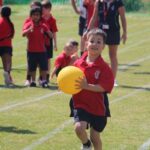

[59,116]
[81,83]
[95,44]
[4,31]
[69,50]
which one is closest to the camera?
[81,83]

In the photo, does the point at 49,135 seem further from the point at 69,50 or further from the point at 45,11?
the point at 45,11

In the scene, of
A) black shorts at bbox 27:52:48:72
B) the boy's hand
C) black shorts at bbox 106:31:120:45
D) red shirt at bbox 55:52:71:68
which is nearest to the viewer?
the boy's hand

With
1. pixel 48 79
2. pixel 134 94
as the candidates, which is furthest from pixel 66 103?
pixel 48 79

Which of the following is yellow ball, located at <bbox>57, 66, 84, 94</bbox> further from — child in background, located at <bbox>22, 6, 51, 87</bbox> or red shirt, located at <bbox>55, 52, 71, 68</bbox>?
child in background, located at <bbox>22, 6, 51, 87</bbox>

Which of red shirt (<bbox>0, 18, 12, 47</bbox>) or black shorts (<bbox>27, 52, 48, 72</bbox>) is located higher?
red shirt (<bbox>0, 18, 12, 47</bbox>)

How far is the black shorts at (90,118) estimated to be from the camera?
744 centimetres

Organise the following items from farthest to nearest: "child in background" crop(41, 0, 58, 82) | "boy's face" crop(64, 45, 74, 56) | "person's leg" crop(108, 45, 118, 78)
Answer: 1. "child in background" crop(41, 0, 58, 82)
2. "person's leg" crop(108, 45, 118, 78)
3. "boy's face" crop(64, 45, 74, 56)

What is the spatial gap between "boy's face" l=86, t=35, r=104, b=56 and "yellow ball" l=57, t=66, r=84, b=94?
29 cm

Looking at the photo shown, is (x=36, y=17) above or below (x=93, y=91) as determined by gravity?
below

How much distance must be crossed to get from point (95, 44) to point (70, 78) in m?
0.50

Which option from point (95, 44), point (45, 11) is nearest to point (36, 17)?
point (45, 11)

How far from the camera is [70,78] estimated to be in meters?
7.23

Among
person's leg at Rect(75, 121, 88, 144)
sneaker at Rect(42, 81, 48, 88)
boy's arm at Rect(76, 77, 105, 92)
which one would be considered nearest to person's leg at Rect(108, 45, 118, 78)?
sneaker at Rect(42, 81, 48, 88)

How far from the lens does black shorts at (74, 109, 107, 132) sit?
744 centimetres
